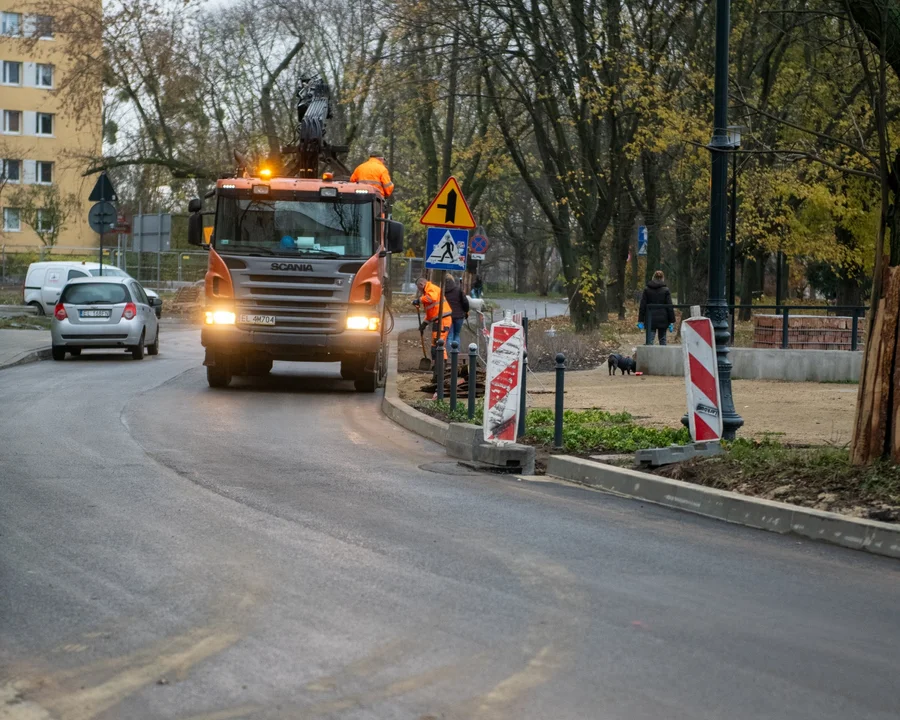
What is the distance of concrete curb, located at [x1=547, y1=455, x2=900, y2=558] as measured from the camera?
8.97 m

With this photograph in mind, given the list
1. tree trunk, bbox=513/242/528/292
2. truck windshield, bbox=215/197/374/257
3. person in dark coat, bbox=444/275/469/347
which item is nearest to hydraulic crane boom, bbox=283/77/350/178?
person in dark coat, bbox=444/275/469/347

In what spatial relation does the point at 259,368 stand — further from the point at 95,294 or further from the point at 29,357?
the point at 29,357

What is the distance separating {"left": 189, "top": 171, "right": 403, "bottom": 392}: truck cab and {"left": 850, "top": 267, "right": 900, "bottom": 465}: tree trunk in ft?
35.7

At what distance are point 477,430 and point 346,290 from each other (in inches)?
292

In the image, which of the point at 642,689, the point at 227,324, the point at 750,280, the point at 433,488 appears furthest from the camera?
the point at 750,280

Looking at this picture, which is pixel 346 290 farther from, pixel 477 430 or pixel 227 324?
pixel 477 430

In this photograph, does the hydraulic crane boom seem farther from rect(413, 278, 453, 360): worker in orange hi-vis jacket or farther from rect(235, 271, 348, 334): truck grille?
rect(235, 271, 348, 334): truck grille

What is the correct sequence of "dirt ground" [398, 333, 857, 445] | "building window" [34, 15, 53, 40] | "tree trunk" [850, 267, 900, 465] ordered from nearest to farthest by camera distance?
"tree trunk" [850, 267, 900, 465] < "dirt ground" [398, 333, 857, 445] < "building window" [34, 15, 53, 40]

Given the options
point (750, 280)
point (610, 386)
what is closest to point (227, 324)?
point (610, 386)

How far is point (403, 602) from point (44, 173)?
271ft

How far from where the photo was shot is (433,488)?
11344 mm

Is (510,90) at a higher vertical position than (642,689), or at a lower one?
Result: higher

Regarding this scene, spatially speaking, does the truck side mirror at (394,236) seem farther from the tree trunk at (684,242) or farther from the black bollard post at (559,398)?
the tree trunk at (684,242)

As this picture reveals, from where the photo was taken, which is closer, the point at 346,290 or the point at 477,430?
the point at 477,430
